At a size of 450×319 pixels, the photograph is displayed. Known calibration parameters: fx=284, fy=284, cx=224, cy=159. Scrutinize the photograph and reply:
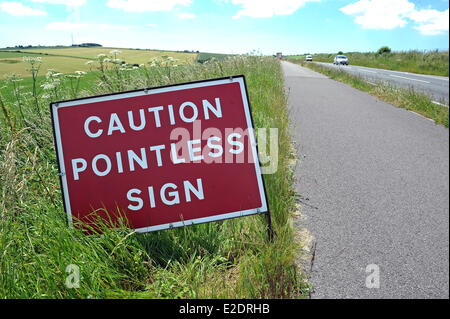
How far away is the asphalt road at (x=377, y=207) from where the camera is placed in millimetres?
1904

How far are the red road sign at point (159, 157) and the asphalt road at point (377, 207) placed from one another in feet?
2.68

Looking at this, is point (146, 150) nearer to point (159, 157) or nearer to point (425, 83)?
point (159, 157)

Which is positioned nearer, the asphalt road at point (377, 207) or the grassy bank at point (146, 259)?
the grassy bank at point (146, 259)

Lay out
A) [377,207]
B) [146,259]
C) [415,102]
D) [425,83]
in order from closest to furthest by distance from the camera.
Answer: [146,259]
[377,207]
[415,102]
[425,83]

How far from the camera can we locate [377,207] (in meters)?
2.91

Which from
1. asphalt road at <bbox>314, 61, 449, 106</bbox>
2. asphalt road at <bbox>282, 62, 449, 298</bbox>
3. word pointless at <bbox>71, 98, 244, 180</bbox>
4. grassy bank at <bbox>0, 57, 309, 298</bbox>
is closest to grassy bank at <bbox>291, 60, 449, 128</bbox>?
asphalt road at <bbox>314, 61, 449, 106</bbox>

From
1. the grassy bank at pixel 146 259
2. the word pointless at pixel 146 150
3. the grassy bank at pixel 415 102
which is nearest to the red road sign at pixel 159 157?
the word pointless at pixel 146 150

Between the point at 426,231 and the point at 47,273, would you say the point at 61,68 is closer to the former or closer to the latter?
the point at 47,273

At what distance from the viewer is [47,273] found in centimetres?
156

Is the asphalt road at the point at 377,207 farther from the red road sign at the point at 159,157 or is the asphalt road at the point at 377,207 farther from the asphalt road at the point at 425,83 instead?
the asphalt road at the point at 425,83

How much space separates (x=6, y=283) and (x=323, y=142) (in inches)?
193

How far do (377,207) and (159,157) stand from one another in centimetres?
229

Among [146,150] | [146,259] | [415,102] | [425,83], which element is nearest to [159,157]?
[146,150]

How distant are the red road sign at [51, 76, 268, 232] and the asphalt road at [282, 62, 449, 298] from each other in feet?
2.68
